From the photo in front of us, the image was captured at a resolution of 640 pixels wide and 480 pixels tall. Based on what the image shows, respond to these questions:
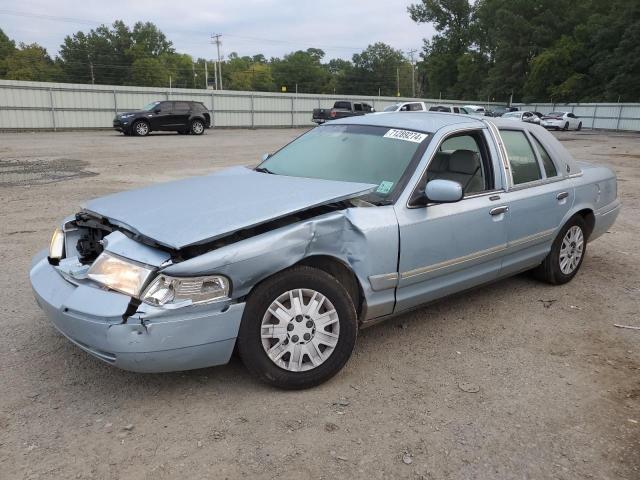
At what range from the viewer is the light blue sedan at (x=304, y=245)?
270cm

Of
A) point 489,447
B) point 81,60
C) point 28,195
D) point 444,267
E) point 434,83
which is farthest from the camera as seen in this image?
point 81,60

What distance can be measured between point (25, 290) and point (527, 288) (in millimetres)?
4444

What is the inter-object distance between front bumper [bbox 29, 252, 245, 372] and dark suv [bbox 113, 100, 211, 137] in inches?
891

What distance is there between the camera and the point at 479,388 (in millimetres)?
3154

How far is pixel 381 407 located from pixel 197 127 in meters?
24.8

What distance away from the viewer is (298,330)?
2.97 meters

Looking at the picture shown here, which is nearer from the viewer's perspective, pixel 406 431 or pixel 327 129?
pixel 406 431

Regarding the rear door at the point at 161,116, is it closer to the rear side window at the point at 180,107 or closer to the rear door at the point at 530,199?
the rear side window at the point at 180,107

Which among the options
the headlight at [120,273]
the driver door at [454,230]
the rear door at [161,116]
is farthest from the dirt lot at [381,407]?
the rear door at [161,116]

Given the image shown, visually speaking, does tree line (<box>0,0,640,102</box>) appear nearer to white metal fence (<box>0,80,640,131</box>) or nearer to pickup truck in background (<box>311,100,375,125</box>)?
white metal fence (<box>0,80,640,131</box>)

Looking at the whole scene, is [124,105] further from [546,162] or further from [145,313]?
[145,313]

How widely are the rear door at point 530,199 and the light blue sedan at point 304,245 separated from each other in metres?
0.02

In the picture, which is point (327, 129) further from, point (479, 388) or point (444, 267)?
point (479, 388)

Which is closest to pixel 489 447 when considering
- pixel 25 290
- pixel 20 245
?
pixel 25 290
